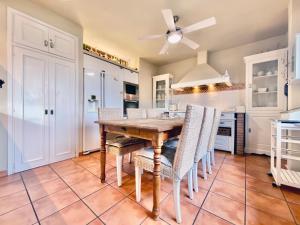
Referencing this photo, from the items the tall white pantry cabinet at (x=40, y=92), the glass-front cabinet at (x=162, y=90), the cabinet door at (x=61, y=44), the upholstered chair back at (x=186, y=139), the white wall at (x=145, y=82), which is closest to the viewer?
the upholstered chair back at (x=186, y=139)

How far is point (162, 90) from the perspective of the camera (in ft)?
15.5

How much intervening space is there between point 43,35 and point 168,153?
265 centimetres

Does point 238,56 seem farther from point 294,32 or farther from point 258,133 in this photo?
point 258,133

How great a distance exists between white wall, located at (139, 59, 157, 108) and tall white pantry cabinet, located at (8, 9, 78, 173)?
204 centimetres

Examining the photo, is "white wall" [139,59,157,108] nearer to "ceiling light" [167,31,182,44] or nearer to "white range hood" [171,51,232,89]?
"white range hood" [171,51,232,89]

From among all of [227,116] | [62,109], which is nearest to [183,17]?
[227,116]

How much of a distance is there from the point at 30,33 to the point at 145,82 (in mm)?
2932

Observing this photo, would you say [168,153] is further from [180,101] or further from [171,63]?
[171,63]

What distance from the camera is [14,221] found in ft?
3.77

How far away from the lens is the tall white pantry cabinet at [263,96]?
273 centimetres

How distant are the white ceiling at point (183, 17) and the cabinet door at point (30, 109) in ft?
3.15

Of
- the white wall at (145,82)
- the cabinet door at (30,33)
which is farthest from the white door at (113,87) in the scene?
the cabinet door at (30,33)

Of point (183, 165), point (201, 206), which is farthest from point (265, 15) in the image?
point (201, 206)

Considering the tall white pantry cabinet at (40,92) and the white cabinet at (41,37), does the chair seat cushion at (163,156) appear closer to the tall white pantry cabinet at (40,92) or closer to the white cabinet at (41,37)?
the tall white pantry cabinet at (40,92)
